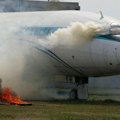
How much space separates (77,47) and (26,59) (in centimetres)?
382

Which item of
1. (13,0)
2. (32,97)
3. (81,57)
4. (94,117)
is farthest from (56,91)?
(94,117)

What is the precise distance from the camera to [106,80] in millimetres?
67000

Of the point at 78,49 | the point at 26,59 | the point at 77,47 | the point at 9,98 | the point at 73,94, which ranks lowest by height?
the point at 9,98

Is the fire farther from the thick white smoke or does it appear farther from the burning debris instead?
the thick white smoke

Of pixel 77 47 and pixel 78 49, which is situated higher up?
pixel 77 47

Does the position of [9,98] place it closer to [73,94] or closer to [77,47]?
[77,47]

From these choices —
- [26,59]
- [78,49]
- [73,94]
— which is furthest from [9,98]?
[73,94]

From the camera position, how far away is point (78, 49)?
33.9m

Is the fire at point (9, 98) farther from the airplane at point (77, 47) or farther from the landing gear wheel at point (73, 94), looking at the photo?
the landing gear wheel at point (73, 94)

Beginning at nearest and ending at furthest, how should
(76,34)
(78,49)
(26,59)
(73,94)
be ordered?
(76,34)
(78,49)
(26,59)
(73,94)

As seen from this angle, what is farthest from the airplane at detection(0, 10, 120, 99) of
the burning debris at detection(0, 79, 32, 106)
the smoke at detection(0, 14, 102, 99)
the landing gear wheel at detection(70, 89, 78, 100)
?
the burning debris at detection(0, 79, 32, 106)

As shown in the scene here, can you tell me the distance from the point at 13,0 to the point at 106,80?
2762 cm

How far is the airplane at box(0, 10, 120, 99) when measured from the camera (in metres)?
32.8

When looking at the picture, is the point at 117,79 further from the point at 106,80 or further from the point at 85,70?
the point at 85,70
